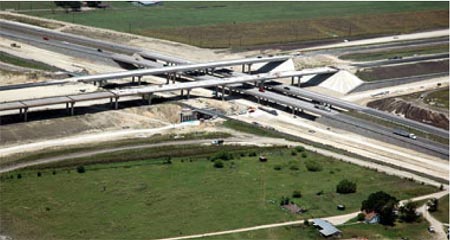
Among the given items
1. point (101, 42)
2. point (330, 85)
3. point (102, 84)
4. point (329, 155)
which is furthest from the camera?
point (101, 42)

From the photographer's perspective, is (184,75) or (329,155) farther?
(184,75)

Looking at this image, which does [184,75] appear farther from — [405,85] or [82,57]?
[405,85]

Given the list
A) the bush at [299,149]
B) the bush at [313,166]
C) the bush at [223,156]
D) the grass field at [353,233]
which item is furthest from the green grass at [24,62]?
the grass field at [353,233]

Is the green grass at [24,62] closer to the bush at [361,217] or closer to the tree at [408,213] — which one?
the bush at [361,217]

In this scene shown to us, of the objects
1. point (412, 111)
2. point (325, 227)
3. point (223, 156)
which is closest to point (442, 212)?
point (325, 227)

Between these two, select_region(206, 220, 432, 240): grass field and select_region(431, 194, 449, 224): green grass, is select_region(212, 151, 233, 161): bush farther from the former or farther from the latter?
select_region(431, 194, 449, 224): green grass

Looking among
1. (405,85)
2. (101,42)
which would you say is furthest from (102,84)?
(405,85)

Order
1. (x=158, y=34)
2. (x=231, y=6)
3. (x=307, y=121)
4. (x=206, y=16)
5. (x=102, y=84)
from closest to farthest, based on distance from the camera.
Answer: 1. (x=307, y=121)
2. (x=102, y=84)
3. (x=158, y=34)
4. (x=206, y=16)
5. (x=231, y=6)
